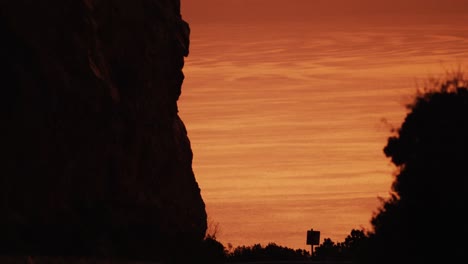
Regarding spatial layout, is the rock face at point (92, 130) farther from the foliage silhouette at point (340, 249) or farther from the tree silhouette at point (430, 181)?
the tree silhouette at point (430, 181)

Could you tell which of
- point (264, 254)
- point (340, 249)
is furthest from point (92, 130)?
point (340, 249)

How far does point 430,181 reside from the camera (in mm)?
54906

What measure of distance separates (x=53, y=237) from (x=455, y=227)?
18445 millimetres

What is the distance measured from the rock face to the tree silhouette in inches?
578

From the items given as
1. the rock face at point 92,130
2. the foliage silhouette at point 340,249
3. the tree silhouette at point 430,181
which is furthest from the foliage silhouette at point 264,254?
the tree silhouette at point 430,181

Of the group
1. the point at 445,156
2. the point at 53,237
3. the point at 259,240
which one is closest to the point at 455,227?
the point at 445,156

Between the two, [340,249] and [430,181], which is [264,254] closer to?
[340,249]

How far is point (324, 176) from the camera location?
124312 mm

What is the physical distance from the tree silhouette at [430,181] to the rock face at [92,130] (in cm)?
1469

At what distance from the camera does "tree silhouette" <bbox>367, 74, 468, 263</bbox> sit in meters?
54.0

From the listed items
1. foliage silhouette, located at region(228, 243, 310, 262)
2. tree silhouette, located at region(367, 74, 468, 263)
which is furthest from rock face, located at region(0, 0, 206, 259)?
tree silhouette, located at region(367, 74, 468, 263)

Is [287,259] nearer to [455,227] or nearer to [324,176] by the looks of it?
[455,227]

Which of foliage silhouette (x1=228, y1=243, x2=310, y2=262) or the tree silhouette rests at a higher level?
foliage silhouette (x1=228, y1=243, x2=310, y2=262)

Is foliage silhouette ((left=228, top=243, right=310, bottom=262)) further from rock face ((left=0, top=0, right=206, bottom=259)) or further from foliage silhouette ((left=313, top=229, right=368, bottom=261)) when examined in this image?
rock face ((left=0, top=0, right=206, bottom=259))
